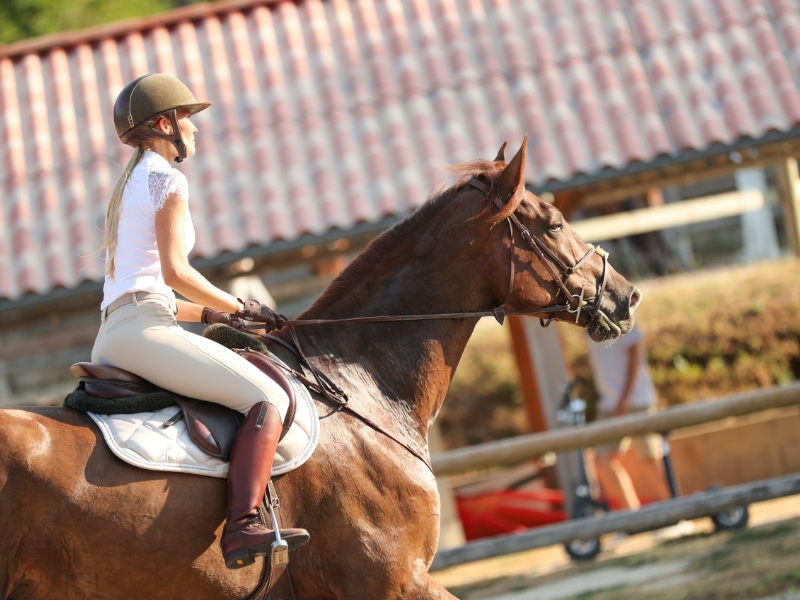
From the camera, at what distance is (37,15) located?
16828mm

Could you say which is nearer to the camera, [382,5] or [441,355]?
[441,355]

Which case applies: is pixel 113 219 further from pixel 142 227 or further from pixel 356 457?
pixel 356 457

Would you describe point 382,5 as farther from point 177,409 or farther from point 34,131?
point 177,409

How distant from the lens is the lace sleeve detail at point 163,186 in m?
3.25

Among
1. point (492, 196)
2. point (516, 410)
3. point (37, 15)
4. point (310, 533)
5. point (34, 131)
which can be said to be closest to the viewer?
point (310, 533)

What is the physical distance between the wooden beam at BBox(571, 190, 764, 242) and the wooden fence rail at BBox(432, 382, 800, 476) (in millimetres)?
2029

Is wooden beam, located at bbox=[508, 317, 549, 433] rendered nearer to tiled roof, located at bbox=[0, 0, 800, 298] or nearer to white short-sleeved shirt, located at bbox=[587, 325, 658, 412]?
white short-sleeved shirt, located at bbox=[587, 325, 658, 412]

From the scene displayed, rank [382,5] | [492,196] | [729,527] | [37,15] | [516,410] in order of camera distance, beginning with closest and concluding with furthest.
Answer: [492,196], [729,527], [382,5], [516,410], [37,15]

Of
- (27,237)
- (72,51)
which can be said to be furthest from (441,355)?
(72,51)

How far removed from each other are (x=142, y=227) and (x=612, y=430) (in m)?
4.47

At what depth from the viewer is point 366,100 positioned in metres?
8.27

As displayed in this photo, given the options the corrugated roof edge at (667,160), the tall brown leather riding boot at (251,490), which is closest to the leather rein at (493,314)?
the tall brown leather riding boot at (251,490)

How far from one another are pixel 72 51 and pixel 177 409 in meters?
7.34

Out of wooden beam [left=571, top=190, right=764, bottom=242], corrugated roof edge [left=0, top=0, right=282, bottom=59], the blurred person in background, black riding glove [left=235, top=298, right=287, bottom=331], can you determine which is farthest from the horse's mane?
corrugated roof edge [left=0, top=0, right=282, bottom=59]
